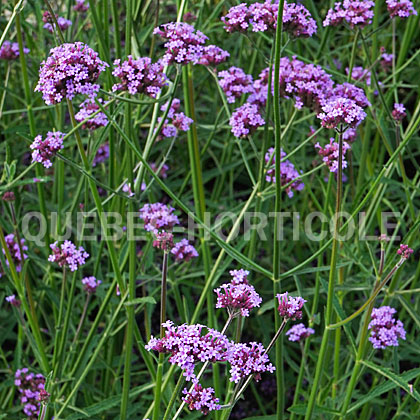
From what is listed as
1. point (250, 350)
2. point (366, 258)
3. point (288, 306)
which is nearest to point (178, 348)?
point (250, 350)

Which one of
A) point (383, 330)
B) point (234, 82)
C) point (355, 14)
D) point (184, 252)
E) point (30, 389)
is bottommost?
point (30, 389)

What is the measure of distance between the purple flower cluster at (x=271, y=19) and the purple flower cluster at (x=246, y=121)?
0.26 metres

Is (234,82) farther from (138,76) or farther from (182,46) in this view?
(138,76)

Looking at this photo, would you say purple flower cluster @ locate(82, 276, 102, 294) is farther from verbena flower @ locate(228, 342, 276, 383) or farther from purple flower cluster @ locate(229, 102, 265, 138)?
verbena flower @ locate(228, 342, 276, 383)

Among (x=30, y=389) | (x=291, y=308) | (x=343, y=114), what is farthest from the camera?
(x=30, y=389)

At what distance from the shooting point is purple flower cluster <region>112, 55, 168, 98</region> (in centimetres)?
197

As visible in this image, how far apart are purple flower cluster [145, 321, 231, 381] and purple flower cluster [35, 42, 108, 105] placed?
0.72 m

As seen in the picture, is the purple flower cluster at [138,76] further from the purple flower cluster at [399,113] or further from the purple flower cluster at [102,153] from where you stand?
the purple flower cluster at [102,153]


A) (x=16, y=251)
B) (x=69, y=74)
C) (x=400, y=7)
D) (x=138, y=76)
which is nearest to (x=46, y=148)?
(x=69, y=74)

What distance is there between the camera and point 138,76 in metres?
1.97

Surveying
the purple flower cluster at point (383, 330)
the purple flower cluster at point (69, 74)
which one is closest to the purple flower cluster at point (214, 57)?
the purple flower cluster at point (69, 74)

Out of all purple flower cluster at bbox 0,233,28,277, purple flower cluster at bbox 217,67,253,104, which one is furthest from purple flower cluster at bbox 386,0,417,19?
purple flower cluster at bbox 0,233,28,277

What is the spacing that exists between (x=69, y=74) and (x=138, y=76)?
0.83ft

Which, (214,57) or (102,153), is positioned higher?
(214,57)
